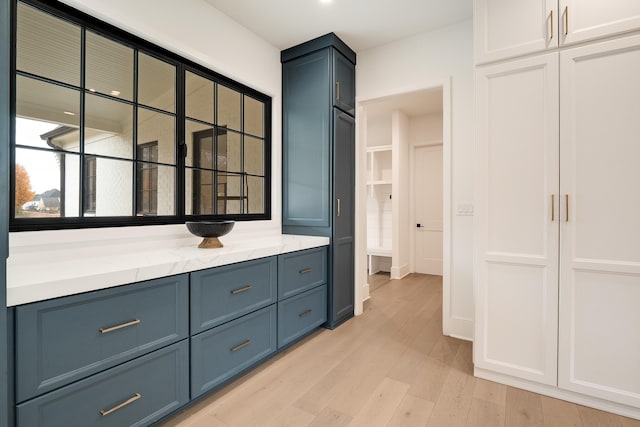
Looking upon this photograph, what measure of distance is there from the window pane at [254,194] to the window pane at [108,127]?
1.05m

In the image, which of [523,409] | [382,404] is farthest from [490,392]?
[382,404]

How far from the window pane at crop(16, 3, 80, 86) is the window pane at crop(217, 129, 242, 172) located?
3.45ft

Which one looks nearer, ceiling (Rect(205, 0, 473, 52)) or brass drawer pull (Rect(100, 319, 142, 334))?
brass drawer pull (Rect(100, 319, 142, 334))

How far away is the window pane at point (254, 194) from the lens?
2.94 m

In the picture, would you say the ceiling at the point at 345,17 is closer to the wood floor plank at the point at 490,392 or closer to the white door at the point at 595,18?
the white door at the point at 595,18

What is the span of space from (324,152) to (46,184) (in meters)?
2.00

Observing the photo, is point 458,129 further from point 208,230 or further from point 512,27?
point 208,230

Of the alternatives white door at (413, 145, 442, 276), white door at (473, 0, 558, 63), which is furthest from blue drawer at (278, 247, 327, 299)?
white door at (413, 145, 442, 276)

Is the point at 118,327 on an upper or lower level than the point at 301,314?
upper

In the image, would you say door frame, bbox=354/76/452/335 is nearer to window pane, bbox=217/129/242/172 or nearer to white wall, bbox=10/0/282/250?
white wall, bbox=10/0/282/250

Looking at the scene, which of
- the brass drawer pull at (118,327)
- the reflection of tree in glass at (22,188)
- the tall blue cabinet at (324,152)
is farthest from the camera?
the tall blue cabinet at (324,152)

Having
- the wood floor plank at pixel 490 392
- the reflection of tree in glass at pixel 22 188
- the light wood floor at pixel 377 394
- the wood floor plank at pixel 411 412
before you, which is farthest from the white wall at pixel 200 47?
the wood floor plank at pixel 490 392

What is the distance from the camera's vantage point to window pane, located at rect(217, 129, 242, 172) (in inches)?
106

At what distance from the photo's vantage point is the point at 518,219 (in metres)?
1.92
